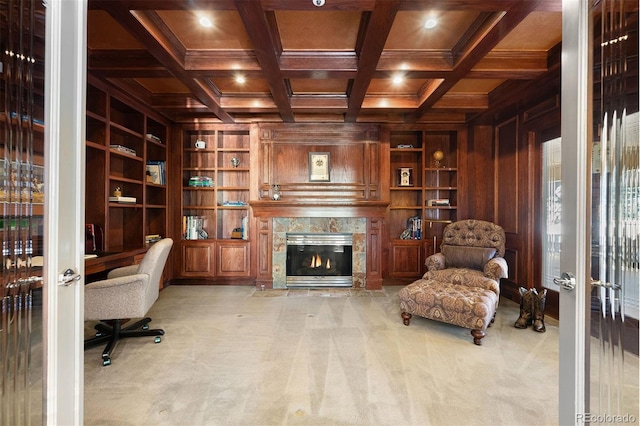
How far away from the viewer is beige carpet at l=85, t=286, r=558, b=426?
1598mm

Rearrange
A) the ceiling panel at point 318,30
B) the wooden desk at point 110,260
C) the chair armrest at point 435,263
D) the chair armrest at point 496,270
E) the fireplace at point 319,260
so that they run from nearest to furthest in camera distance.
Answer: the ceiling panel at point 318,30 < the wooden desk at point 110,260 < the chair armrest at point 496,270 < the chair armrest at point 435,263 < the fireplace at point 319,260

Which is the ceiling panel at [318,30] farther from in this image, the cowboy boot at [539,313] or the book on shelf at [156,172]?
the cowboy boot at [539,313]

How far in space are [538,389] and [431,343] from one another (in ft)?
2.53

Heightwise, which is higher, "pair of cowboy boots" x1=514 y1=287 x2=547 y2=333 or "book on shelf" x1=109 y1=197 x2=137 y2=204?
"book on shelf" x1=109 y1=197 x2=137 y2=204

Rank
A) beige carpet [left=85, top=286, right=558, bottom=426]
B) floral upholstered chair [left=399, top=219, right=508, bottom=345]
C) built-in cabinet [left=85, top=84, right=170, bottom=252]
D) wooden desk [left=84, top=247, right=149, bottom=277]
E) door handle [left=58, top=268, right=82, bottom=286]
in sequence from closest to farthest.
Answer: door handle [left=58, top=268, right=82, bottom=286], beige carpet [left=85, top=286, right=558, bottom=426], wooden desk [left=84, top=247, right=149, bottom=277], floral upholstered chair [left=399, top=219, right=508, bottom=345], built-in cabinet [left=85, top=84, right=170, bottom=252]

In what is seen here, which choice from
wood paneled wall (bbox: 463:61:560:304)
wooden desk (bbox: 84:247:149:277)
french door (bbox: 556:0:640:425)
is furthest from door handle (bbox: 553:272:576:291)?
wooden desk (bbox: 84:247:149:277)

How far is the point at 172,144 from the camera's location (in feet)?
14.2

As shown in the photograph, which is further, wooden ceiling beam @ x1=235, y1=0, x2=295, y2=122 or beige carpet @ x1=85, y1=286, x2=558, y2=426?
wooden ceiling beam @ x1=235, y1=0, x2=295, y2=122

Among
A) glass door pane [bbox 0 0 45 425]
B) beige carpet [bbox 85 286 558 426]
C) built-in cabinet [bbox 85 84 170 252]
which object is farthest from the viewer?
built-in cabinet [bbox 85 84 170 252]

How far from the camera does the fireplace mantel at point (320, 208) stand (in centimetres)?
411

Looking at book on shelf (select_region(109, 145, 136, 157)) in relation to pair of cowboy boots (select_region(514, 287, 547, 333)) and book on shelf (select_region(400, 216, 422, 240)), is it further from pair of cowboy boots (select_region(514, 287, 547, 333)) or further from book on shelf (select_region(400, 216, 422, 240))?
pair of cowboy boots (select_region(514, 287, 547, 333))


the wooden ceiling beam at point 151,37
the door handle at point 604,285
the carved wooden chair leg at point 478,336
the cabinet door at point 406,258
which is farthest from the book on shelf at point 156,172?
the door handle at point 604,285

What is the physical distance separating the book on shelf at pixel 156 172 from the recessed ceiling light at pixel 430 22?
3.80 meters

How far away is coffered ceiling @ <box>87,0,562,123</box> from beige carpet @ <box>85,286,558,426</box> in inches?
98.2
